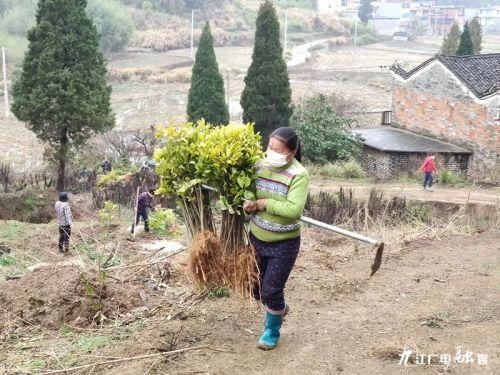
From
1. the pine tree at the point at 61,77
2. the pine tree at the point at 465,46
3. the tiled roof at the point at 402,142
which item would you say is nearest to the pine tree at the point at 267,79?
the tiled roof at the point at 402,142

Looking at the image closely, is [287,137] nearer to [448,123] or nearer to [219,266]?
[219,266]

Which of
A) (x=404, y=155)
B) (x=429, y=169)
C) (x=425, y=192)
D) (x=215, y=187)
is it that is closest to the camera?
(x=215, y=187)

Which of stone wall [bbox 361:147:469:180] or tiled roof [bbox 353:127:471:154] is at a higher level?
tiled roof [bbox 353:127:471:154]

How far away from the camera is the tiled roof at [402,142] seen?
843 inches

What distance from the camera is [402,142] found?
73.3 feet

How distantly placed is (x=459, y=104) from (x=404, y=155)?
298 cm

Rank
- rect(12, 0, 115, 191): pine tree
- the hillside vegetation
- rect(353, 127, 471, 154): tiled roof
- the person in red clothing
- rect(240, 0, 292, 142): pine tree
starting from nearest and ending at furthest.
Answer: rect(12, 0, 115, 191): pine tree
the person in red clothing
rect(353, 127, 471, 154): tiled roof
rect(240, 0, 292, 142): pine tree
the hillside vegetation

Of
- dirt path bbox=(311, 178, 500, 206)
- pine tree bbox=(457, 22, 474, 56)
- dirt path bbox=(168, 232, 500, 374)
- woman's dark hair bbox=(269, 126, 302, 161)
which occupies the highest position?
pine tree bbox=(457, 22, 474, 56)

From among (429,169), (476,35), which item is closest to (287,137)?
(429,169)

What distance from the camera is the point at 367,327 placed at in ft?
A: 14.8

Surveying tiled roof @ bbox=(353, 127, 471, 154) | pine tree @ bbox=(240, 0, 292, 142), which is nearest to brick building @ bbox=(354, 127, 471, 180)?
tiled roof @ bbox=(353, 127, 471, 154)

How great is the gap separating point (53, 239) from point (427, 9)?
293ft

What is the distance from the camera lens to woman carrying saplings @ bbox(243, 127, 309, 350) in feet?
12.3

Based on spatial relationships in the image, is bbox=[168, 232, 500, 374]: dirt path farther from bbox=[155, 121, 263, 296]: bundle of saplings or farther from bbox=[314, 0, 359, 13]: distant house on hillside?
bbox=[314, 0, 359, 13]: distant house on hillside
